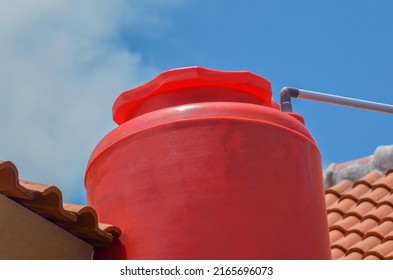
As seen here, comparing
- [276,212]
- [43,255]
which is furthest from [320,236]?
[43,255]

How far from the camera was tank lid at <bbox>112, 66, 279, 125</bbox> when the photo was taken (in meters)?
4.98

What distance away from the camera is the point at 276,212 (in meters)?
4.57

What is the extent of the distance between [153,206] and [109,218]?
11.4 inches

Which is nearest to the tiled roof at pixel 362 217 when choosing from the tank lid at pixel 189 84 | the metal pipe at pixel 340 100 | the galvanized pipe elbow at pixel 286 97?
the metal pipe at pixel 340 100

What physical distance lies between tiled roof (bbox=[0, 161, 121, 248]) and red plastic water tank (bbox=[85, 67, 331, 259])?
119 mm

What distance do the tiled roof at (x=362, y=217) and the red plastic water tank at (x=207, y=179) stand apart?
74.1 inches

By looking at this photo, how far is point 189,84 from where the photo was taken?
16.4 ft

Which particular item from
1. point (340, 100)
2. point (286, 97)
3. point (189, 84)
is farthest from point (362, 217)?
point (189, 84)

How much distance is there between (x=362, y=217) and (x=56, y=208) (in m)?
3.55

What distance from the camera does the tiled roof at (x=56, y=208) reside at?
160 inches

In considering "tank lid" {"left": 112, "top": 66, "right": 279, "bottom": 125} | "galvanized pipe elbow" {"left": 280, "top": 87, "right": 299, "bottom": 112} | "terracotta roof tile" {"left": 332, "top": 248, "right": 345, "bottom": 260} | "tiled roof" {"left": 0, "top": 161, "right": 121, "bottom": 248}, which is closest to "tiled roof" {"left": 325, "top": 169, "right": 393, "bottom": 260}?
"terracotta roof tile" {"left": 332, "top": 248, "right": 345, "bottom": 260}
